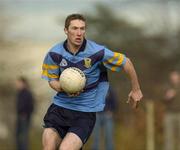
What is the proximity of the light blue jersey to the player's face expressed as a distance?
0.12 m

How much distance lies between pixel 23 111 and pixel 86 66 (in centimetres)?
925

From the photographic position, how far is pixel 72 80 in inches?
391

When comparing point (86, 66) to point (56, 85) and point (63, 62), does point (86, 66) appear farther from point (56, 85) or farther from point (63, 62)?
point (56, 85)

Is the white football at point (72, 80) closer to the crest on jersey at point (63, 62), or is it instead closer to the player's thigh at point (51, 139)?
the crest on jersey at point (63, 62)

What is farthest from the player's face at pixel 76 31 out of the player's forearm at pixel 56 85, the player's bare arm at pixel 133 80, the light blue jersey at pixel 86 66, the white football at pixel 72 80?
the player's bare arm at pixel 133 80

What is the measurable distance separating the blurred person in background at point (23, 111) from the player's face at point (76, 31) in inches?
352

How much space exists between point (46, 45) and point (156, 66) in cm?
374

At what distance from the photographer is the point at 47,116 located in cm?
1047

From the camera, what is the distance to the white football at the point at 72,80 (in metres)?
9.95

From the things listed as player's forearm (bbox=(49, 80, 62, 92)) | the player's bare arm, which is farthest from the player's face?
the player's bare arm

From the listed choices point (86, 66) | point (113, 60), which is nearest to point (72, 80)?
point (86, 66)

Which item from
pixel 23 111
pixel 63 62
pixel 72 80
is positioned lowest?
pixel 23 111

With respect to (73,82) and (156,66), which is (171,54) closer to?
(156,66)

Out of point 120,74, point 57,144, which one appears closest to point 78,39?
point 57,144
